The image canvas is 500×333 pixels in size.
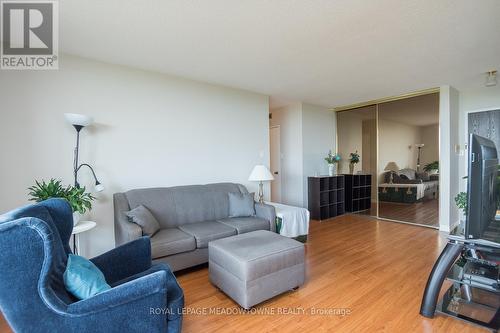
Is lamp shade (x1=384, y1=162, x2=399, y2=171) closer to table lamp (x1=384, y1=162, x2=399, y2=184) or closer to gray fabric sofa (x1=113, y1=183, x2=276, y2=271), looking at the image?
table lamp (x1=384, y1=162, x2=399, y2=184)

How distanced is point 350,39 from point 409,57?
0.98m

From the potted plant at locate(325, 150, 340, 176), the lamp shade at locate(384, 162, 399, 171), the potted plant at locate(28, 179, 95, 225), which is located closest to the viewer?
the potted plant at locate(28, 179, 95, 225)

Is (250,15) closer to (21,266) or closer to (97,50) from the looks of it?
(97,50)

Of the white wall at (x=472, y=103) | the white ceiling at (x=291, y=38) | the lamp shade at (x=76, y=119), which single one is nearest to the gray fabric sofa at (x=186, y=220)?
the lamp shade at (x=76, y=119)

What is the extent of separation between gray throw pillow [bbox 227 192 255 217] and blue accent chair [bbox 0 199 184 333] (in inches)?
72.1

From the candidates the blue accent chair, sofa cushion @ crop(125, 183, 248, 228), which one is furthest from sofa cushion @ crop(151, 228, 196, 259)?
the blue accent chair

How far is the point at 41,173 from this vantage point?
257 centimetres

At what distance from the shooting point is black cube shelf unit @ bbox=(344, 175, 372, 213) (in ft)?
18.3

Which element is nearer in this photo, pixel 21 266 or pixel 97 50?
pixel 21 266

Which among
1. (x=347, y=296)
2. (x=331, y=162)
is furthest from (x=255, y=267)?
(x=331, y=162)

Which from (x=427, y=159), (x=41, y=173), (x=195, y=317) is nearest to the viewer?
(x=195, y=317)

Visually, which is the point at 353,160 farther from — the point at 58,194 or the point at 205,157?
the point at 58,194

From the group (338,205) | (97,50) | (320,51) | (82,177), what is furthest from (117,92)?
(338,205)

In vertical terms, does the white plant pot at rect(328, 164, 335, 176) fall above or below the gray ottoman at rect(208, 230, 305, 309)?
above
